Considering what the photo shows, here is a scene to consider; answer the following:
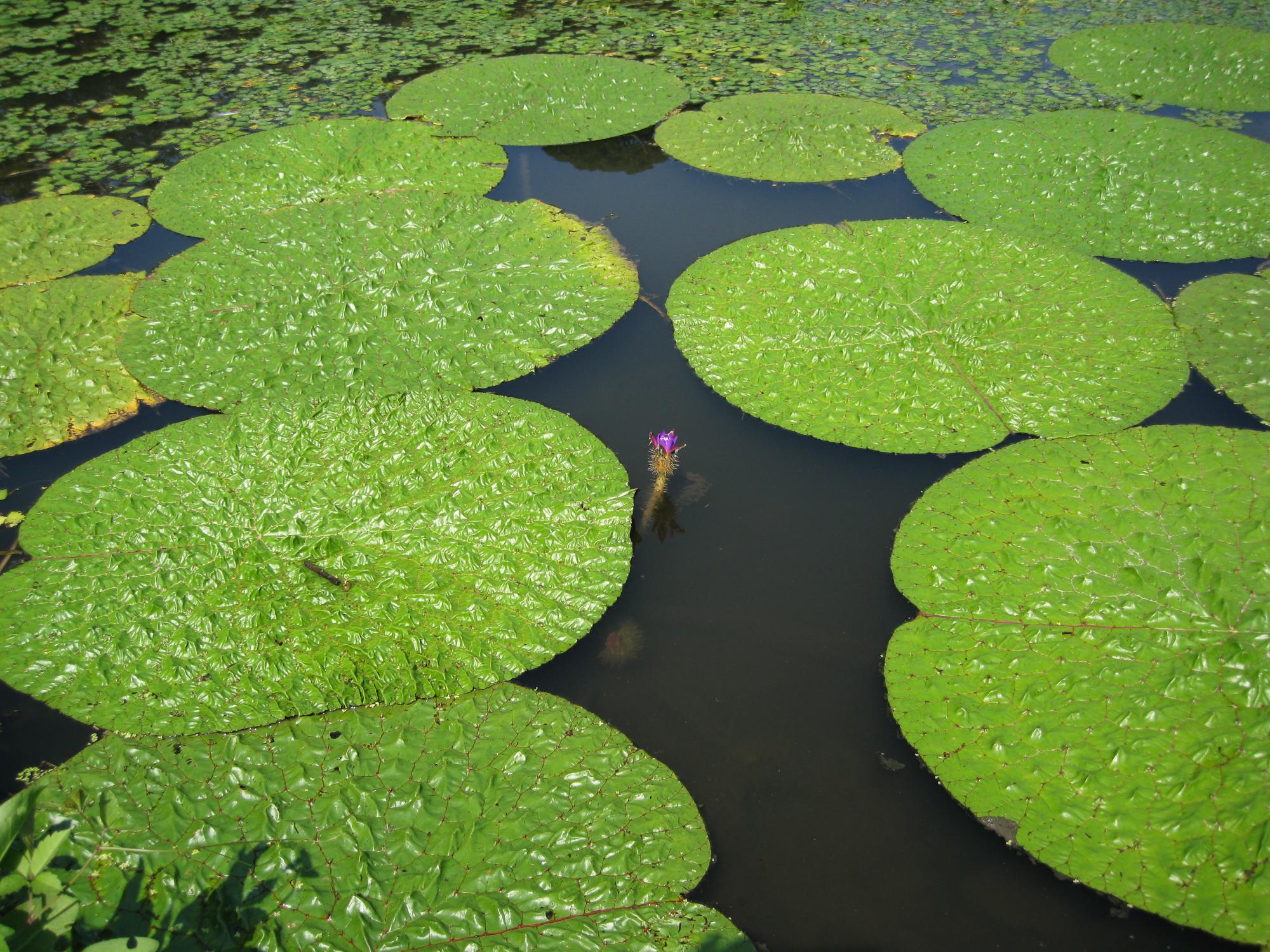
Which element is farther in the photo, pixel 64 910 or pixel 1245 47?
pixel 1245 47

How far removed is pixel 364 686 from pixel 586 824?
99 cm

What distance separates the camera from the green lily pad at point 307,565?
2857 millimetres

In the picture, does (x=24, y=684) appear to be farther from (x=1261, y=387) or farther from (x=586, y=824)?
(x=1261, y=387)

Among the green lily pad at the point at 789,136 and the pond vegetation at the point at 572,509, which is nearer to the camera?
the pond vegetation at the point at 572,509

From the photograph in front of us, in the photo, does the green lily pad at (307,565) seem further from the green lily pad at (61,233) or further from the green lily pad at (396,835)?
the green lily pad at (61,233)

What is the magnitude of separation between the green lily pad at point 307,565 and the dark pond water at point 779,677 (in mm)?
231

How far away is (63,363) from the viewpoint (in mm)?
4270

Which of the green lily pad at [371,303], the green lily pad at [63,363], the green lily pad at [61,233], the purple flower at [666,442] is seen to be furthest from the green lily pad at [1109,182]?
the green lily pad at [61,233]

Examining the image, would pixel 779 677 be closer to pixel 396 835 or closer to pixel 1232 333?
pixel 396 835

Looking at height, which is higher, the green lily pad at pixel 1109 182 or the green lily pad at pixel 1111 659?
the green lily pad at pixel 1109 182

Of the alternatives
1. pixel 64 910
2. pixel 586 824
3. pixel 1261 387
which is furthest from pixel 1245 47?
pixel 64 910

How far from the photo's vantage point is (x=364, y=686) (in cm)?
284

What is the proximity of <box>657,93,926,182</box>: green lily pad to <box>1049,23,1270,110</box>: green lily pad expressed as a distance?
2322mm

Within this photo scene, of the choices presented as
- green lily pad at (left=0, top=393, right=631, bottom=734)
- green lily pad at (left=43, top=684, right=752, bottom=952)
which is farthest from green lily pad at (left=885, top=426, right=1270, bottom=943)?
green lily pad at (left=0, top=393, right=631, bottom=734)
